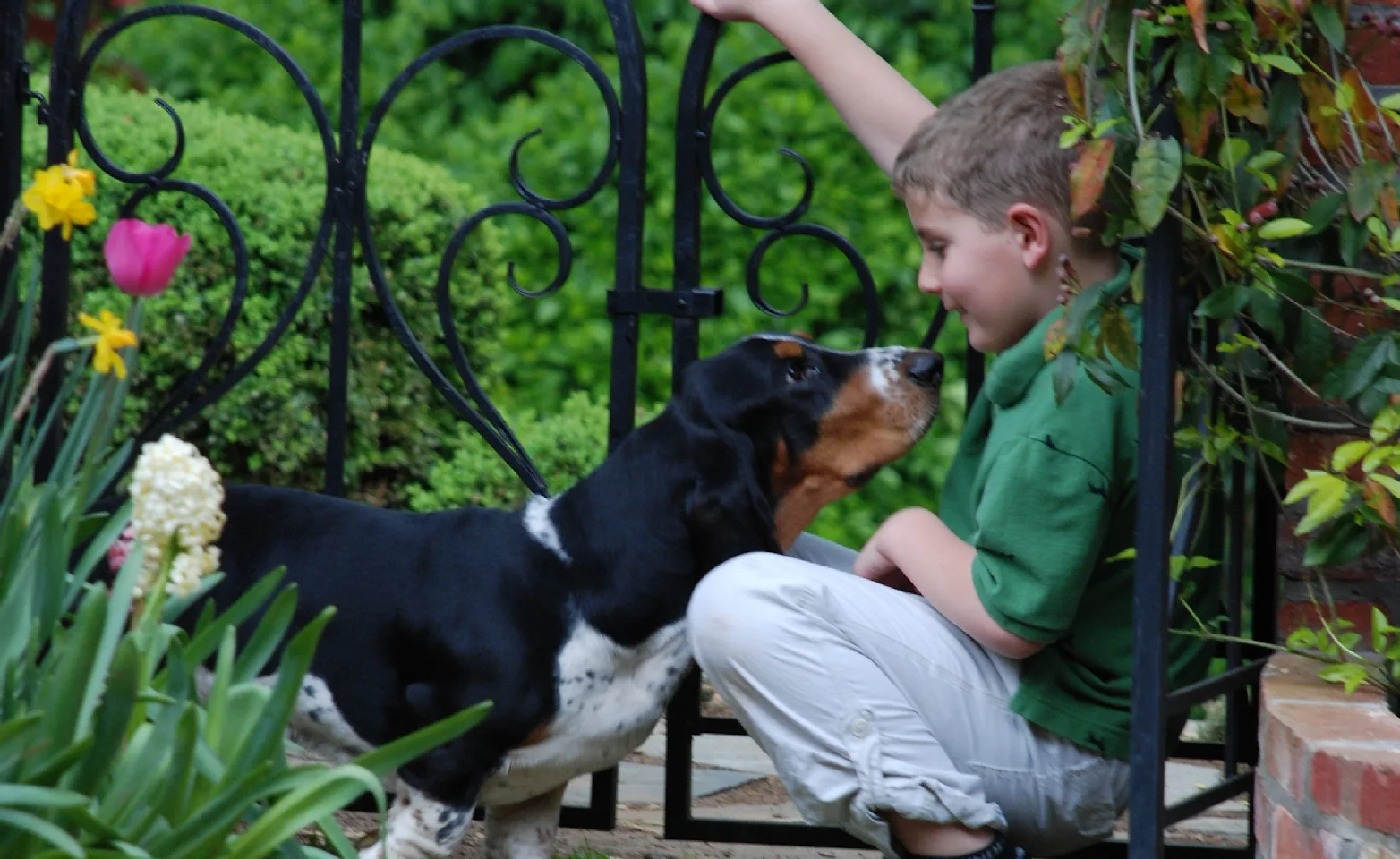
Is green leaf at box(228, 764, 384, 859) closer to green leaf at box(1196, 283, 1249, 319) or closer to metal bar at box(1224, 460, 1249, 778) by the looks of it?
green leaf at box(1196, 283, 1249, 319)

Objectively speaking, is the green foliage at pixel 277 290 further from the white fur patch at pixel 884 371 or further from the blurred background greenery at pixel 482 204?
the white fur patch at pixel 884 371

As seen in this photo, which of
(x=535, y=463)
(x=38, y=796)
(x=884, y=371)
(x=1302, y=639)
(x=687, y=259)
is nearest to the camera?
(x=38, y=796)

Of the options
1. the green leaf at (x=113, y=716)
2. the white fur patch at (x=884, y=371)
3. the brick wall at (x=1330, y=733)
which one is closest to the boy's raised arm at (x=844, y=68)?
the white fur patch at (x=884, y=371)

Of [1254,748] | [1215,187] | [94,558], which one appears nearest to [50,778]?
[94,558]

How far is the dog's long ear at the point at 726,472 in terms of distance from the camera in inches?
109

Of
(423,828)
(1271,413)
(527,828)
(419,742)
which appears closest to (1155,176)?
(1271,413)

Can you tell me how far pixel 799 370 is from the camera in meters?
2.87

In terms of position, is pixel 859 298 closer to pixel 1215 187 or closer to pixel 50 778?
pixel 1215 187

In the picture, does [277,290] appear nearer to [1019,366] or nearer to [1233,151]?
[1019,366]

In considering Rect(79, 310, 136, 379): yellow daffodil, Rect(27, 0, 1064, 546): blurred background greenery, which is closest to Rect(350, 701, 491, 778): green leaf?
Rect(79, 310, 136, 379): yellow daffodil

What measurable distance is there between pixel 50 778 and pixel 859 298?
489 cm

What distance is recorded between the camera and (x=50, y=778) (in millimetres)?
1691

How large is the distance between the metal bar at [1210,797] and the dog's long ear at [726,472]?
0.77 m

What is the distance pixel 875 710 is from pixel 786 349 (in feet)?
2.08
